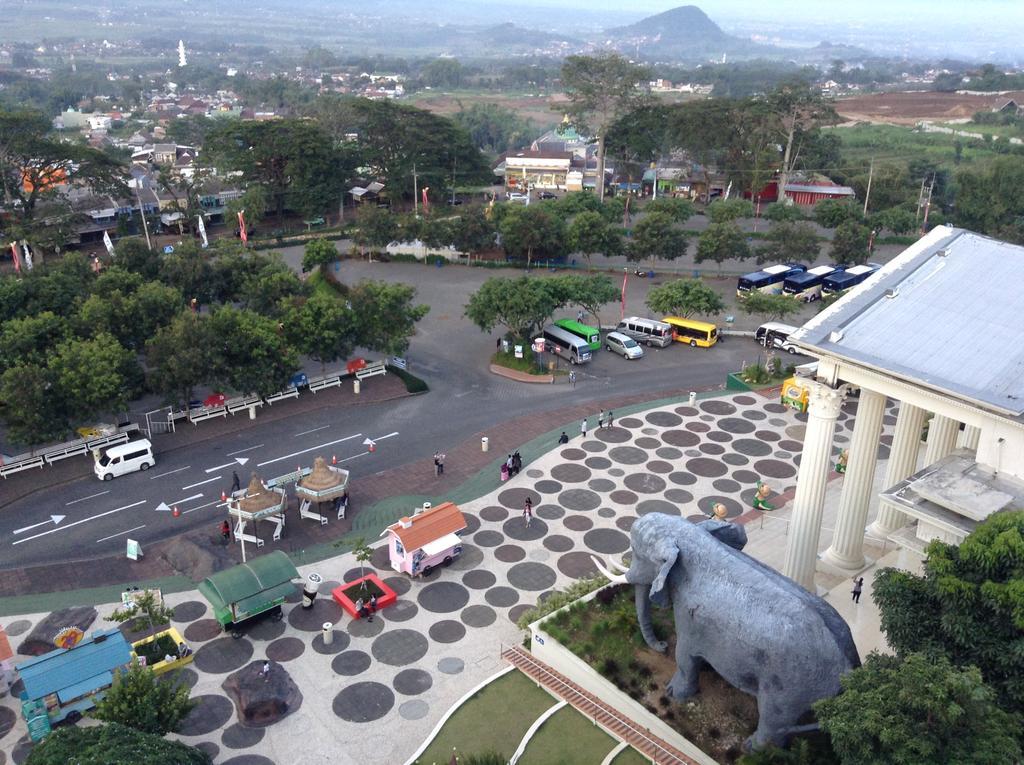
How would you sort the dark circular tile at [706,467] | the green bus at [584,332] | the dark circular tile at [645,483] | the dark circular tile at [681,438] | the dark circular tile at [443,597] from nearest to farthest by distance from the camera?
the dark circular tile at [443,597]
the dark circular tile at [645,483]
the dark circular tile at [706,467]
the dark circular tile at [681,438]
the green bus at [584,332]

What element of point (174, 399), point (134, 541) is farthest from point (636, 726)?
point (174, 399)

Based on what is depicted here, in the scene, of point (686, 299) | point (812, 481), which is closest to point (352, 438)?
point (686, 299)

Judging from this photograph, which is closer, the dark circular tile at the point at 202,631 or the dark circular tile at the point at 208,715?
the dark circular tile at the point at 208,715

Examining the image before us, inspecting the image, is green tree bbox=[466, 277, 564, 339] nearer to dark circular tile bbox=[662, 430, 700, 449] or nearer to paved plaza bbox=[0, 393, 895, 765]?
paved plaza bbox=[0, 393, 895, 765]

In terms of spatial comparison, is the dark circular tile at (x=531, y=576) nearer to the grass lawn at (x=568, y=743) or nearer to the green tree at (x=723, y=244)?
the grass lawn at (x=568, y=743)

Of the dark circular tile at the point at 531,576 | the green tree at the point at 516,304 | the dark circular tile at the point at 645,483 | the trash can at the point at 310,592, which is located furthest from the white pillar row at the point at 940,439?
the green tree at the point at 516,304

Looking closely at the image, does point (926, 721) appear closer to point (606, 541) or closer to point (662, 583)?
point (662, 583)
